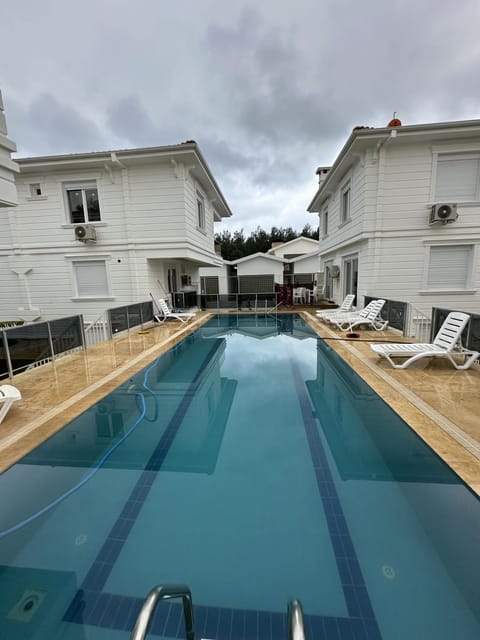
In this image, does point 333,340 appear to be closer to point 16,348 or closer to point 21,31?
point 16,348

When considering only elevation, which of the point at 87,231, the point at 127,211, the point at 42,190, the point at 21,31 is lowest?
the point at 87,231

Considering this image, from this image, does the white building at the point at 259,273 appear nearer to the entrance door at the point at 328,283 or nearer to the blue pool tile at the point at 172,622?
the entrance door at the point at 328,283

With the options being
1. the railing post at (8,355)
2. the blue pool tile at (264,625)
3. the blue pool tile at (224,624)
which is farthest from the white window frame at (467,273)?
the railing post at (8,355)

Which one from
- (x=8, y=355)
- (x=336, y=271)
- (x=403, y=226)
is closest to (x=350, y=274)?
(x=336, y=271)

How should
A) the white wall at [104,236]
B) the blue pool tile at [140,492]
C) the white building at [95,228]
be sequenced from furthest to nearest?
the white wall at [104,236]
the white building at [95,228]
the blue pool tile at [140,492]

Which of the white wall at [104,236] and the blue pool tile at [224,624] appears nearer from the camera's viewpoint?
the blue pool tile at [224,624]

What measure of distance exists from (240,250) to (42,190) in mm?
34252

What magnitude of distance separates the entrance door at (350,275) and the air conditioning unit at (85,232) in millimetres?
10588

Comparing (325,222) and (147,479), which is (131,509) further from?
(325,222)

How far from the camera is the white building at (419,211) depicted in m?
9.15

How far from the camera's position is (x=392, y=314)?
8.98 meters

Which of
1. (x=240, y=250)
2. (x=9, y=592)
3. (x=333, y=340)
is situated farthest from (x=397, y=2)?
(x=240, y=250)

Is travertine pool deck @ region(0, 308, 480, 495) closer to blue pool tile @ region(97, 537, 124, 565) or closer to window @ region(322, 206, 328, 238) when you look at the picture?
blue pool tile @ region(97, 537, 124, 565)

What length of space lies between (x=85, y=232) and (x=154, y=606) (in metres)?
12.3
